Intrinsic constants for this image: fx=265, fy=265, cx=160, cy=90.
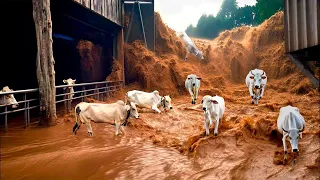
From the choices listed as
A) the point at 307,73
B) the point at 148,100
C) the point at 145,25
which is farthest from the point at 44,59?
the point at 145,25

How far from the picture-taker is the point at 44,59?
809 cm

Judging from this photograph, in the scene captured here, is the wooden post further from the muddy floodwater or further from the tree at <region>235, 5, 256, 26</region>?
the tree at <region>235, 5, 256, 26</region>

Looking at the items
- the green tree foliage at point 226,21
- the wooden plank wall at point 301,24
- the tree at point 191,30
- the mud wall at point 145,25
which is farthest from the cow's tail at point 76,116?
the tree at point 191,30

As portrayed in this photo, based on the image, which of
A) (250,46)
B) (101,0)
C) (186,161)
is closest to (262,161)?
(186,161)

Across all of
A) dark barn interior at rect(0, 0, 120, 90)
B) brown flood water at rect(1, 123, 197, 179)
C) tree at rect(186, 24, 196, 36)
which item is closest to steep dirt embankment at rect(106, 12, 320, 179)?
brown flood water at rect(1, 123, 197, 179)

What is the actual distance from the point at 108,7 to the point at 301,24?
9.52m

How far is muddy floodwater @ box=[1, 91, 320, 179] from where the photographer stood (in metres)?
4.54

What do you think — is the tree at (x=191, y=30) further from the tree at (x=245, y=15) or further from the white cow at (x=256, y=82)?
the white cow at (x=256, y=82)

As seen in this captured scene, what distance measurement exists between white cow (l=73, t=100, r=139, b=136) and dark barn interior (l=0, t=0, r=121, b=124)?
5120 millimetres

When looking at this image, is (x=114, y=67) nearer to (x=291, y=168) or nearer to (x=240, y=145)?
(x=240, y=145)

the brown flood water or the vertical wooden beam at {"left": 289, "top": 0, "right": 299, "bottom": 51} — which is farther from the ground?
the vertical wooden beam at {"left": 289, "top": 0, "right": 299, "bottom": 51}

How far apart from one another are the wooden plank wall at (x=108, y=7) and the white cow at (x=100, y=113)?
507 cm

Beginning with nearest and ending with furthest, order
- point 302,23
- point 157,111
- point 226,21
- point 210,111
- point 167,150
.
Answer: point 167,150 → point 302,23 → point 210,111 → point 157,111 → point 226,21

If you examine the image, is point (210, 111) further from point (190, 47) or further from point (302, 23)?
point (190, 47)
